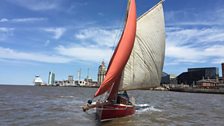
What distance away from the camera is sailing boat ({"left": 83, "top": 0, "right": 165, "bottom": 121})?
20812mm

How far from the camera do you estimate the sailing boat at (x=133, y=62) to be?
20812 mm

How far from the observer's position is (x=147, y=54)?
99.9 feet

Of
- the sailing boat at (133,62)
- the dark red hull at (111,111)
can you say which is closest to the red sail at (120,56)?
the sailing boat at (133,62)

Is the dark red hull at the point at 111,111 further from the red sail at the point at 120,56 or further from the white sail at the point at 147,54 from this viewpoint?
the white sail at the point at 147,54

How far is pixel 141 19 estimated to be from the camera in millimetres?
30484

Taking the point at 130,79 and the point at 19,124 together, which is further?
the point at 130,79

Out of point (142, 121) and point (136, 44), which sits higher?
point (136, 44)

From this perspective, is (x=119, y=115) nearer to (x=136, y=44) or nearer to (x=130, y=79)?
(x=130, y=79)

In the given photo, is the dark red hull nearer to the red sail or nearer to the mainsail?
the mainsail

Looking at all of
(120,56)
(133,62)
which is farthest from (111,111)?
(133,62)

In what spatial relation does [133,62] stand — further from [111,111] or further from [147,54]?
[111,111]

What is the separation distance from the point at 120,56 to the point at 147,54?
10.4 metres

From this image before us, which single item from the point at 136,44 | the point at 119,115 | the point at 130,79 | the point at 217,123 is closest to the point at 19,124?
the point at 119,115

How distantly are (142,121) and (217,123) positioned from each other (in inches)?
302
